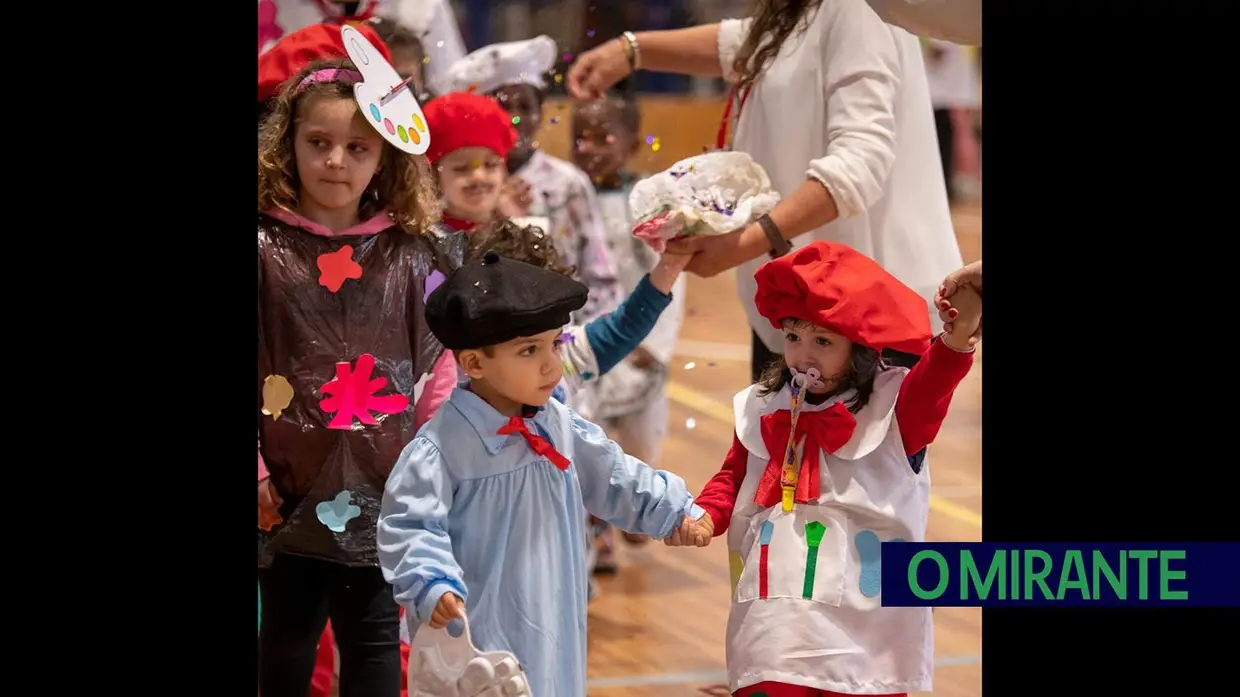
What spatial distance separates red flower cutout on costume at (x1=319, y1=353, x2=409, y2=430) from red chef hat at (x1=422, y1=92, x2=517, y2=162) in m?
0.42

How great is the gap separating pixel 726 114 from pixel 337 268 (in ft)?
2.11

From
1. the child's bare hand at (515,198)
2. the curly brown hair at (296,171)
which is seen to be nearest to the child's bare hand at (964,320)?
the curly brown hair at (296,171)

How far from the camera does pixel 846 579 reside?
2287 millimetres

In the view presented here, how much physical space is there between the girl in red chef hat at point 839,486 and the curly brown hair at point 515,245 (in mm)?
389

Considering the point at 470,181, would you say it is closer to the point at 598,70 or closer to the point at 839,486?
the point at 598,70

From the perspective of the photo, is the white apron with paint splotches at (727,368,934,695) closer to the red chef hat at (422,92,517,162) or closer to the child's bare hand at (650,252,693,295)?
the child's bare hand at (650,252,693,295)

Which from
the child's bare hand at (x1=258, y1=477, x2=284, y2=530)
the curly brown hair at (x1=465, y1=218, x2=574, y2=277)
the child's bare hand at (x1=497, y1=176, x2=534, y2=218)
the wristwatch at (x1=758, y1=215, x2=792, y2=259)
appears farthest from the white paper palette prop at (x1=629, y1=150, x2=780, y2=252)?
the child's bare hand at (x1=258, y1=477, x2=284, y2=530)

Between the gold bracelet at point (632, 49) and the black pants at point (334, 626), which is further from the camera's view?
the gold bracelet at point (632, 49)

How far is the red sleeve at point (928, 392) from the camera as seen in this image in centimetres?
223
